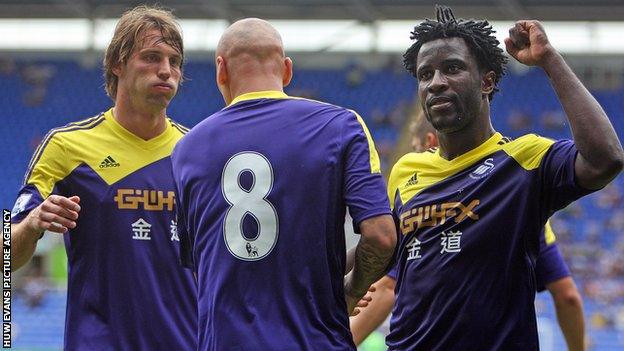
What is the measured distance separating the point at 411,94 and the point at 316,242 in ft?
64.2

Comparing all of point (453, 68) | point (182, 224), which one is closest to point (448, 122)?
point (453, 68)

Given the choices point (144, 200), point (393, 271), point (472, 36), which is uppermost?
point (472, 36)

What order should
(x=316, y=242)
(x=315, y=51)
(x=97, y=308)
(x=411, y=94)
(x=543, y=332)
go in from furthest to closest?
(x=411, y=94)
(x=315, y=51)
(x=543, y=332)
(x=97, y=308)
(x=316, y=242)

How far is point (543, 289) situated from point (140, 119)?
8.00ft

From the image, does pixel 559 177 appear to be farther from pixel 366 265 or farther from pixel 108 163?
pixel 108 163

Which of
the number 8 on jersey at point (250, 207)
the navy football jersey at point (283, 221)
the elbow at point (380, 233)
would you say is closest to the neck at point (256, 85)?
the navy football jersey at point (283, 221)

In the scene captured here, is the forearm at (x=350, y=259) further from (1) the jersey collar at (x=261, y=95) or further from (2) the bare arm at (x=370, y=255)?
(1) the jersey collar at (x=261, y=95)

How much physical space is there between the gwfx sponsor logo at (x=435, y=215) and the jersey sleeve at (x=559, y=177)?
29cm

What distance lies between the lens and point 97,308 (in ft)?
15.6

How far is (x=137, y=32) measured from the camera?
16.5 feet

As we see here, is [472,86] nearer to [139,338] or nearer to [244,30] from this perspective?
[244,30]

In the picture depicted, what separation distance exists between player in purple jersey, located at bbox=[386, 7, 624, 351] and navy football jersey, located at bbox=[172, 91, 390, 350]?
20.0 inches

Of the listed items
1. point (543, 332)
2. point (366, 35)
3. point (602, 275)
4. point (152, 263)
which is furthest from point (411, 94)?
point (152, 263)

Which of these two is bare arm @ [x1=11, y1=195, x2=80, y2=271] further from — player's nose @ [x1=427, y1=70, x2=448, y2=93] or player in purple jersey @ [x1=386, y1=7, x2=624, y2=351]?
player's nose @ [x1=427, y1=70, x2=448, y2=93]
